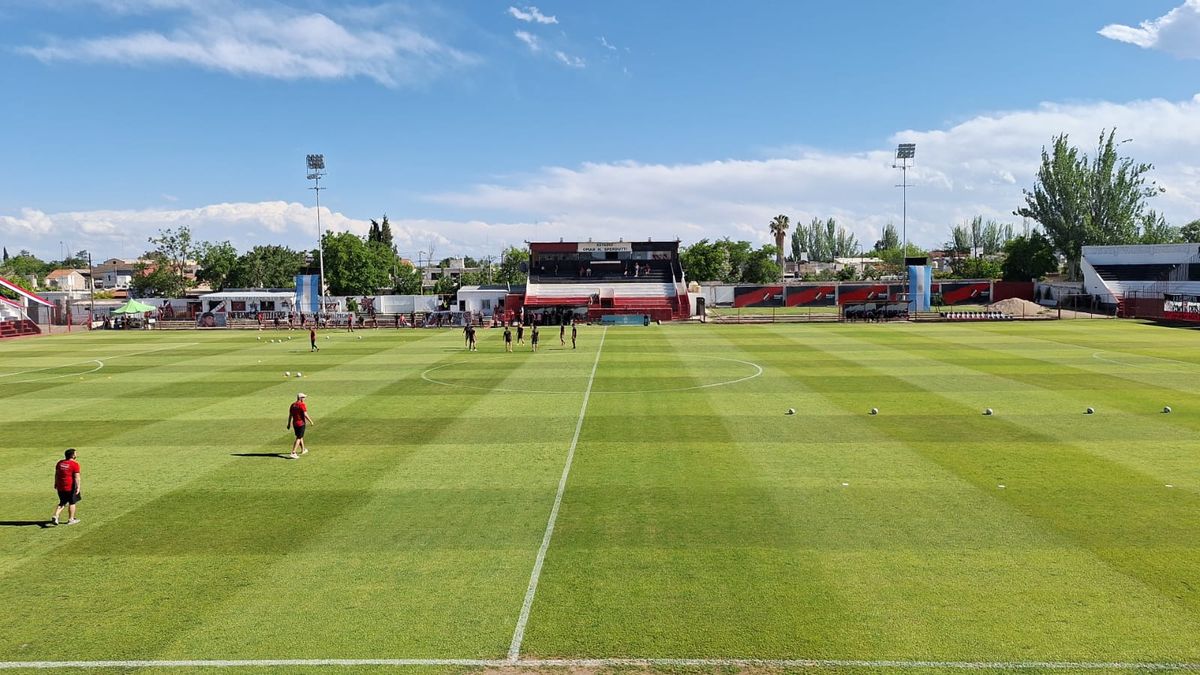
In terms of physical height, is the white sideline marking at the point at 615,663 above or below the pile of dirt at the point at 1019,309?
below

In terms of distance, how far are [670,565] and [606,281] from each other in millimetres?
78340

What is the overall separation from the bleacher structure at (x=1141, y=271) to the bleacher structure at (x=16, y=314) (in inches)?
4230

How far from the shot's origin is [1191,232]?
144 metres

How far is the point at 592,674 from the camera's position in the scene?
9.14 meters

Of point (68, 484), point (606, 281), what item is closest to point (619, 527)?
point (68, 484)

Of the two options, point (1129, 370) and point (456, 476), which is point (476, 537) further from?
point (1129, 370)

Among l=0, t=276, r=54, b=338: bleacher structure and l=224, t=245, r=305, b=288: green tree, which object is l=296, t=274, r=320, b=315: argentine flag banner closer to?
l=0, t=276, r=54, b=338: bleacher structure

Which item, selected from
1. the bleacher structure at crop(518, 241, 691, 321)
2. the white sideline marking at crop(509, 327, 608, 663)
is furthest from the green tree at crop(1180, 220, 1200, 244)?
the white sideline marking at crop(509, 327, 608, 663)

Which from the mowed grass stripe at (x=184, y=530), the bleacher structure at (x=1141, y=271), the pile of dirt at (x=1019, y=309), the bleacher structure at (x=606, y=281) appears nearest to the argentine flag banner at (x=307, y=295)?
the bleacher structure at (x=606, y=281)

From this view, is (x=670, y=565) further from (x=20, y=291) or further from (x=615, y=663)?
(x=20, y=291)

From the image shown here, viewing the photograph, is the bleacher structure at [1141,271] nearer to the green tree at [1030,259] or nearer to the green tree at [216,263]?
the green tree at [1030,259]

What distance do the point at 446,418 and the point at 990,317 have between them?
6183cm

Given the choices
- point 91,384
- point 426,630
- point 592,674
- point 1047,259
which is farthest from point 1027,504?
point 1047,259

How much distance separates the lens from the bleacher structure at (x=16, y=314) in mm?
66250
